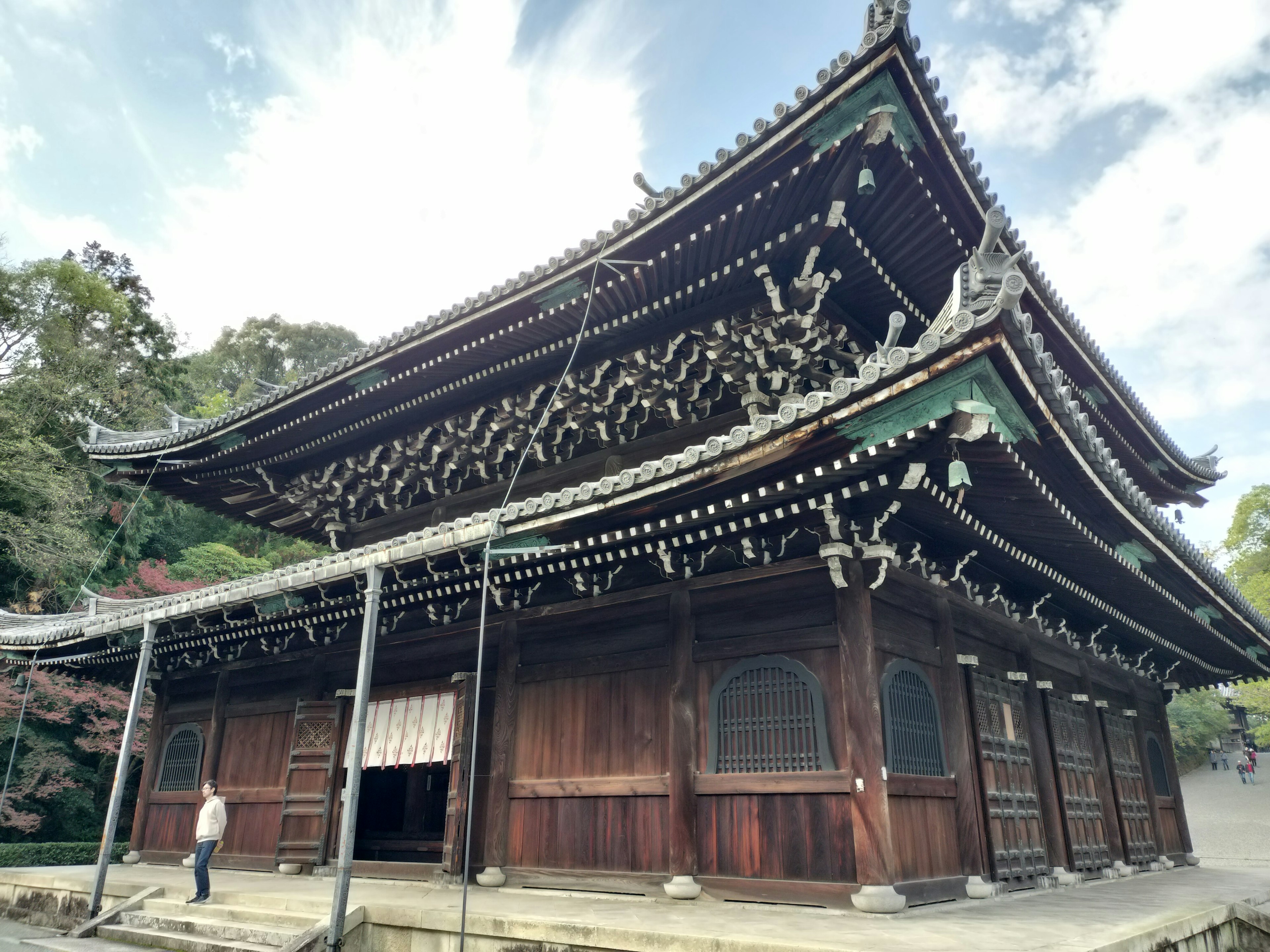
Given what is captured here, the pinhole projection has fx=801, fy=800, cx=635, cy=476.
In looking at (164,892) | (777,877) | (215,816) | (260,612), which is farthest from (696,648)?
(164,892)

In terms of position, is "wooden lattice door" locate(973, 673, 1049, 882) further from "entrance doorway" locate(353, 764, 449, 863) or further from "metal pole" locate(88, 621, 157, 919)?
"metal pole" locate(88, 621, 157, 919)

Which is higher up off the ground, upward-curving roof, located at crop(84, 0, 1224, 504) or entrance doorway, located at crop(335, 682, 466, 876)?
upward-curving roof, located at crop(84, 0, 1224, 504)

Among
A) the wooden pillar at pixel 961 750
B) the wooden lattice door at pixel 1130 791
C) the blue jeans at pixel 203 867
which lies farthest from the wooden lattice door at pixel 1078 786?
the blue jeans at pixel 203 867

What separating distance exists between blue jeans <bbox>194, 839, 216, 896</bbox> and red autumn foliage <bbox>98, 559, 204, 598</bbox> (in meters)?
16.2

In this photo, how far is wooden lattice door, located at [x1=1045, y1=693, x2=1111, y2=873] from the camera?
36.0 feet

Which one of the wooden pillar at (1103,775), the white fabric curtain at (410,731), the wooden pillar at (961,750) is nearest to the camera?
the wooden pillar at (961,750)

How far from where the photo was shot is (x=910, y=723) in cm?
821

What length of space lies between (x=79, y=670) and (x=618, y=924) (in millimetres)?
13151

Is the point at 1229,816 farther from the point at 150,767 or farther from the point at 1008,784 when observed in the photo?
the point at 150,767

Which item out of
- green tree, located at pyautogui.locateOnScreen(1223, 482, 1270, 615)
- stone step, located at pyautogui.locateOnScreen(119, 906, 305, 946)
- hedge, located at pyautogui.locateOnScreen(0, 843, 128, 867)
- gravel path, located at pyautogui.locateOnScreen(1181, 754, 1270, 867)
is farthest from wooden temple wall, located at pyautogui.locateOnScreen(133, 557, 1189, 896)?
green tree, located at pyautogui.locateOnScreen(1223, 482, 1270, 615)

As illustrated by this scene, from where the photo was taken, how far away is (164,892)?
32.3ft

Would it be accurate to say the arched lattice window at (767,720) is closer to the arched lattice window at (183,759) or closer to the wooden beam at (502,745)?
the wooden beam at (502,745)

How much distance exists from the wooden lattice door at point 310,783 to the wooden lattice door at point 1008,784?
859 cm

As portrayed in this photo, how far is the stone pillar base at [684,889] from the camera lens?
25.5 ft
